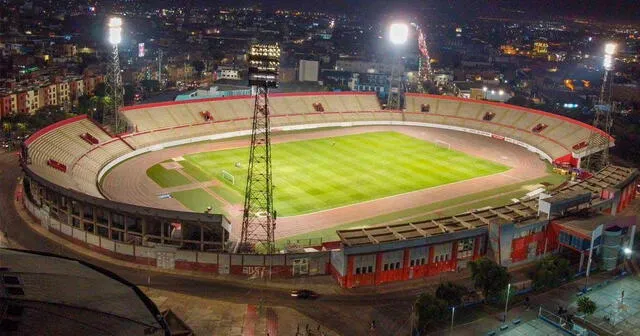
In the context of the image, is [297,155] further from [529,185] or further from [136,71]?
[136,71]

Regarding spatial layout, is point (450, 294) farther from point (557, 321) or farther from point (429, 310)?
point (557, 321)

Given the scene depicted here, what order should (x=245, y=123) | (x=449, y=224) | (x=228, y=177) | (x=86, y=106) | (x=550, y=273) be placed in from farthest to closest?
(x=86, y=106), (x=245, y=123), (x=228, y=177), (x=449, y=224), (x=550, y=273)

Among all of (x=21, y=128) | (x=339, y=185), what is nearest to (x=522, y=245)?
(x=339, y=185)

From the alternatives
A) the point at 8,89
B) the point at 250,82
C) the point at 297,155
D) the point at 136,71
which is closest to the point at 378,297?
the point at 250,82

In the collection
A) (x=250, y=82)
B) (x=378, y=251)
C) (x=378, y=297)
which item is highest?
(x=250, y=82)

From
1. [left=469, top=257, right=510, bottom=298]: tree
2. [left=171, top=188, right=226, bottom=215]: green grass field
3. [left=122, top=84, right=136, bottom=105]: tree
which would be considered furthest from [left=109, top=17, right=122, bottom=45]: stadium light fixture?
[left=469, top=257, right=510, bottom=298]: tree

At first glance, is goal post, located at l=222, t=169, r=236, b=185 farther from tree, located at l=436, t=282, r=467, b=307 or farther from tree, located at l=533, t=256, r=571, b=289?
tree, located at l=533, t=256, r=571, b=289

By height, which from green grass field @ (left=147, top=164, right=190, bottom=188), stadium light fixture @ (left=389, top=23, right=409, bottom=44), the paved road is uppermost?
stadium light fixture @ (left=389, top=23, right=409, bottom=44)
